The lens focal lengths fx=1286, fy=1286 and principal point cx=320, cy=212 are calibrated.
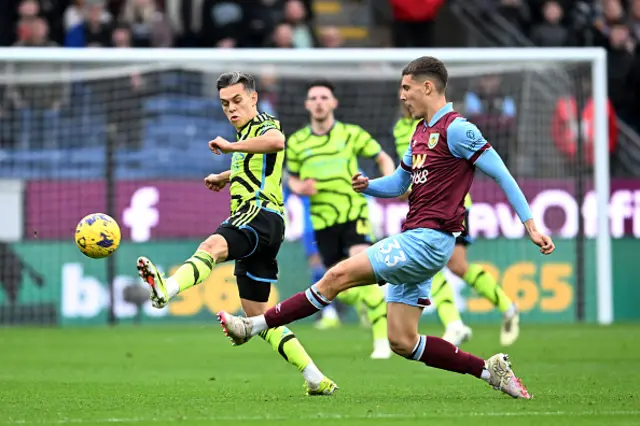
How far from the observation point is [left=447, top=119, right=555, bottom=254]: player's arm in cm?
742

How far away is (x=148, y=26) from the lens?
1984 centimetres

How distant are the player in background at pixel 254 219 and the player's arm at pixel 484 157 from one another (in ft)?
4.05

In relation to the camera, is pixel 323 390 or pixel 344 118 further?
pixel 344 118

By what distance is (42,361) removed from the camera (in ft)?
37.8

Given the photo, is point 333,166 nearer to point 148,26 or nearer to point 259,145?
point 259,145

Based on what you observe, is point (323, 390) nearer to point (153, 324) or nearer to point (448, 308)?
point (448, 308)

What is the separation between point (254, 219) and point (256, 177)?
1.11 feet

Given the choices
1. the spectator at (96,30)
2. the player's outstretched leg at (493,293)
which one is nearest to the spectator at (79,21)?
the spectator at (96,30)

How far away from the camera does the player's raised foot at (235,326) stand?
7324mm

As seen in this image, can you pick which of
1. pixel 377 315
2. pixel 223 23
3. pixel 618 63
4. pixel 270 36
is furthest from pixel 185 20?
pixel 377 315

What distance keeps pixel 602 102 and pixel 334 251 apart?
6.15m

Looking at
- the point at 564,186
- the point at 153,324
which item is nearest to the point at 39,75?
the point at 153,324

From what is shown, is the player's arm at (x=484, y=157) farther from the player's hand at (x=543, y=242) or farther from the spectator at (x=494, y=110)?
the spectator at (x=494, y=110)

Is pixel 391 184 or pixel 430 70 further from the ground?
pixel 430 70
